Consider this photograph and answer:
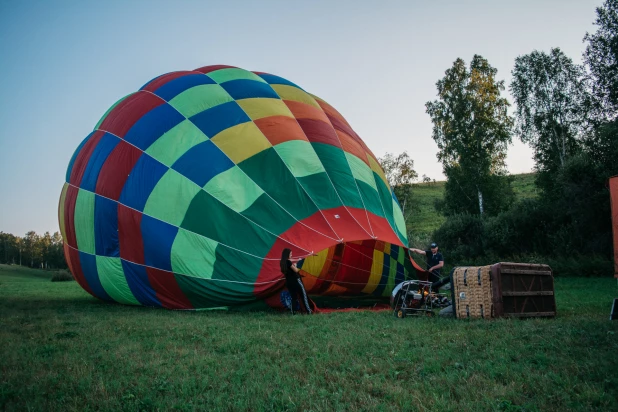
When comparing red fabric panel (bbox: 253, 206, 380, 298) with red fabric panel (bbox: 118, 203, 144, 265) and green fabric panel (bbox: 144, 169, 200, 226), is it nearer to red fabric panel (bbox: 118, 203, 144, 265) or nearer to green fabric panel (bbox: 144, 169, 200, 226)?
green fabric panel (bbox: 144, 169, 200, 226)

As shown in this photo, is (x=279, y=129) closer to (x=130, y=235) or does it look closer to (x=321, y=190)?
(x=321, y=190)

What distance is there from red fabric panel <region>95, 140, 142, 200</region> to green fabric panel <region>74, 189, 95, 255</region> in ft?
1.23

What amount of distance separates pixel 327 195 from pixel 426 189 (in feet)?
180

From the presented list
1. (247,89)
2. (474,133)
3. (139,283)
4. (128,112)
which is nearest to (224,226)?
(139,283)

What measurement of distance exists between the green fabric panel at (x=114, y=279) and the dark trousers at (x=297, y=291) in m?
3.13

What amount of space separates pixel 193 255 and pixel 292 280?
5.64ft

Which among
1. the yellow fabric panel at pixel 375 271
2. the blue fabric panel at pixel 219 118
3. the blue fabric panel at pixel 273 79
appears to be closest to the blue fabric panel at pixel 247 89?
the blue fabric panel at pixel 219 118

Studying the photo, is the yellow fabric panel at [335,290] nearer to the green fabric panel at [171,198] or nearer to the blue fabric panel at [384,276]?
the blue fabric panel at [384,276]

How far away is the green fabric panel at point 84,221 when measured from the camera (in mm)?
9258

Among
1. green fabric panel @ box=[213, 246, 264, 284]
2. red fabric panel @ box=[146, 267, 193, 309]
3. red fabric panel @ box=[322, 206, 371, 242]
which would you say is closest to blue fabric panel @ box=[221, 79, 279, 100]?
red fabric panel @ box=[322, 206, 371, 242]

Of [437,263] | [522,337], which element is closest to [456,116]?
[437,263]

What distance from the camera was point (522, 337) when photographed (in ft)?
16.1

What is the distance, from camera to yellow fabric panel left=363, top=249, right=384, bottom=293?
34.2 ft

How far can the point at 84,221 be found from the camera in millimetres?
9375
